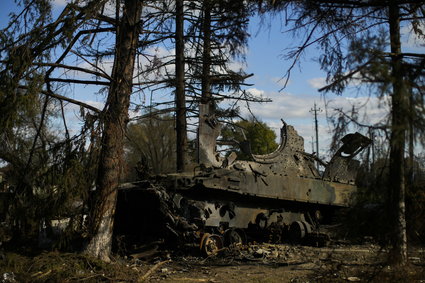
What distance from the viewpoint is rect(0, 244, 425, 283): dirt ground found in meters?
6.85

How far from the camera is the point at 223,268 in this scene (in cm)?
1066

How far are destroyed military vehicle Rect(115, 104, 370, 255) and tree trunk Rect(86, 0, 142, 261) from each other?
203cm

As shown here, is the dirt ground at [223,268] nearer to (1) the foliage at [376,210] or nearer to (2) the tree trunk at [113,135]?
(1) the foliage at [376,210]

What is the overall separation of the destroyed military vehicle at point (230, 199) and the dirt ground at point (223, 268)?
812 millimetres

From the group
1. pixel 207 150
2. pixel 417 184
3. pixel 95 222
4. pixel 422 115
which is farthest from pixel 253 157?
pixel 422 115

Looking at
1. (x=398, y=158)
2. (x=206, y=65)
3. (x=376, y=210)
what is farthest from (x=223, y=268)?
(x=206, y=65)

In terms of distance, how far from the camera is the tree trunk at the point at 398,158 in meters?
5.44

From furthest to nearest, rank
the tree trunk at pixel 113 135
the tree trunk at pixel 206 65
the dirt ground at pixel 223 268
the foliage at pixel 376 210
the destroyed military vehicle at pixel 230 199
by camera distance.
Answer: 1. the tree trunk at pixel 206 65
2. the destroyed military vehicle at pixel 230 199
3. the tree trunk at pixel 113 135
4. the dirt ground at pixel 223 268
5. the foliage at pixel 376 210

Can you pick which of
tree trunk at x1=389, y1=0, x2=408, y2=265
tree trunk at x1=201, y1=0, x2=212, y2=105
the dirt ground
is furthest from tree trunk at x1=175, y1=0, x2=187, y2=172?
tree trunk at x1=389, y1=0, x2=408, y2=265

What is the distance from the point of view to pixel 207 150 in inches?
540

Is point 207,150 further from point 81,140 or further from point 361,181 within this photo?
point 361,181

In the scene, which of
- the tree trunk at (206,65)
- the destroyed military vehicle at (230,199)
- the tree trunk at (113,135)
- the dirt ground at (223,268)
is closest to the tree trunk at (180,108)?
the tree trunk at (206,65)

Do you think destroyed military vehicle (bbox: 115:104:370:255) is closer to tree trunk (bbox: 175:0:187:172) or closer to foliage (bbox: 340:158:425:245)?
tree trunk (bbox: 175:0:187:172)

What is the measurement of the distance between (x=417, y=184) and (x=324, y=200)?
969 centimetres
